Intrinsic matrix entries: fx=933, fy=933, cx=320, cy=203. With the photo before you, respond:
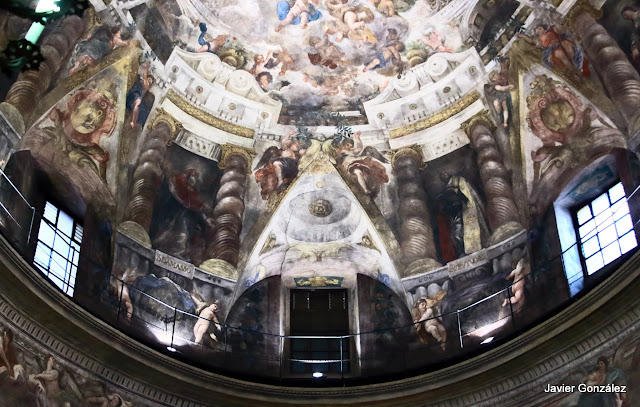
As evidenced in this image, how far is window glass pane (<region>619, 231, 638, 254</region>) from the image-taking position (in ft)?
52.6

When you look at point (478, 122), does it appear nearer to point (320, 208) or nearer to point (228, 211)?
point (320, 208)

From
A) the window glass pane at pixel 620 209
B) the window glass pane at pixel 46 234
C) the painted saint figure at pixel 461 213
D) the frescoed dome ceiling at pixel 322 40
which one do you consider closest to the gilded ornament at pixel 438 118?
the frescoed dome ceiling at pixel 322 40

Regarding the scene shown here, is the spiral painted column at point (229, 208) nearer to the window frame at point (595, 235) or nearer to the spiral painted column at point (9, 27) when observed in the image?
the spiral painted column at point (9, 27)

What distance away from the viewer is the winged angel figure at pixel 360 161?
2012cm

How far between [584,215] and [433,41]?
4.88 metres

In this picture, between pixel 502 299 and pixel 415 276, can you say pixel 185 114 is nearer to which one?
pixel 415 276

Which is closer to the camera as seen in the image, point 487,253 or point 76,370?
point 76,370

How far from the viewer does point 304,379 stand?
17578 millimetres

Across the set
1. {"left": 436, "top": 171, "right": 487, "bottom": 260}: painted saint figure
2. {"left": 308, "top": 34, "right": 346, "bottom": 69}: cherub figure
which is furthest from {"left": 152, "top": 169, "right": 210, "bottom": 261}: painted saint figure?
{"left": 436, "top": 171, "right": 487, "bottom": 260}: painted saint figure

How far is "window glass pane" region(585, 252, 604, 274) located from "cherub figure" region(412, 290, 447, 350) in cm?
294

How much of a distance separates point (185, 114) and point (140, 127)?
1.07 metres

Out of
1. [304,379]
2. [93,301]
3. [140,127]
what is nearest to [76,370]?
[93,301]

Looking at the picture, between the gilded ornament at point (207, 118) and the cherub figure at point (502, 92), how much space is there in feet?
16.8

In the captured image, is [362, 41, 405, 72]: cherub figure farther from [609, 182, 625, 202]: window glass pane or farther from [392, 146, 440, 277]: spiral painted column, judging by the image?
[609, 182, 625, 202]: window glass pane
